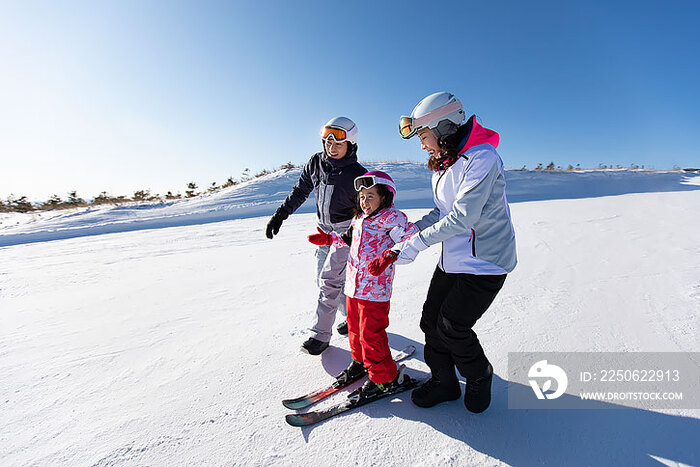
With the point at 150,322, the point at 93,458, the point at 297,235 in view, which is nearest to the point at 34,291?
the point at 150,322

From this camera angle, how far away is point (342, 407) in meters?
1.84

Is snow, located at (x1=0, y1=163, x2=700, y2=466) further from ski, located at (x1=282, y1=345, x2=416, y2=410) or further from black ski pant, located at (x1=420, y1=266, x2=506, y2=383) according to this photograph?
black ski pant, located at (x1=420, y1=266, x2=506, y2=383)

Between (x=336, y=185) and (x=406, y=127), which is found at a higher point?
(x=406, y=127)

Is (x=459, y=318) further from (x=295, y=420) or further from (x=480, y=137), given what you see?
(x=295, y=420)

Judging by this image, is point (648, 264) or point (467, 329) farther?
point (648, 264)

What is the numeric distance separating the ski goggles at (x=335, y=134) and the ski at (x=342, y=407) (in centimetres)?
184

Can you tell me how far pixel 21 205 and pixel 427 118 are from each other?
59.0 feet

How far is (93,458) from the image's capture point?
5.05ft

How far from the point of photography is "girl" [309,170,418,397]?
1917 millimetres

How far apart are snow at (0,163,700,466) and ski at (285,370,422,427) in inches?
1.6

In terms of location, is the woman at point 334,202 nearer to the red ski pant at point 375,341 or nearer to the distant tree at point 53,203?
the red ski pant at point 375,341

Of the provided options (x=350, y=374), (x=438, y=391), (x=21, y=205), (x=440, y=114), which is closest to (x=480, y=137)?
(x=440, y=114)

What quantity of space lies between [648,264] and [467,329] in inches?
148

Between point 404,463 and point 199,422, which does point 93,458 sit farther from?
point 404,463
